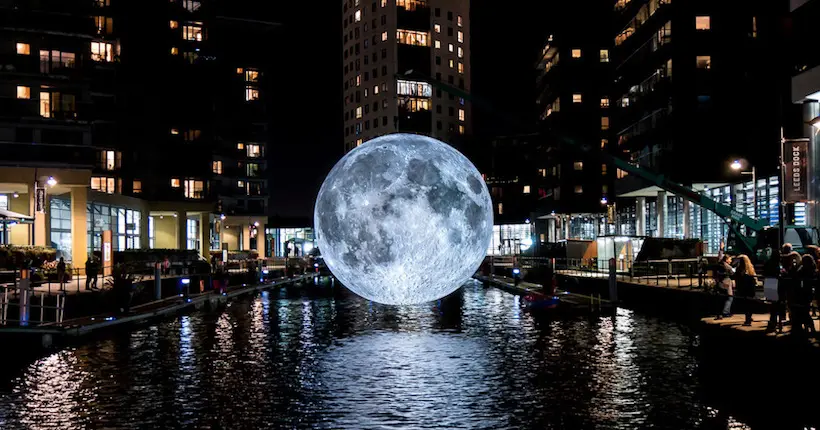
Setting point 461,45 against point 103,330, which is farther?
point 461,45

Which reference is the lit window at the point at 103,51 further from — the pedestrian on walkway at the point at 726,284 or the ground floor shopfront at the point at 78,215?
the pedestrian on walkway at the point at 726,284

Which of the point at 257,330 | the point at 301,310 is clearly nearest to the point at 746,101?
the point at 301,310

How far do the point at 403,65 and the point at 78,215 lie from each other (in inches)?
4609

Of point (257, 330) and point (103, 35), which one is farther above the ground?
point (103, 35)

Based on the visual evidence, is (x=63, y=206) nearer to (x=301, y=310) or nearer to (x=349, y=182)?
(x=301, y=310)

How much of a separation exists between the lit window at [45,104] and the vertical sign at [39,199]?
8937 millimetres

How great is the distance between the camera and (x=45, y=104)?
55312mm

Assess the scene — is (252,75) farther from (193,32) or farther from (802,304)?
(802,304)

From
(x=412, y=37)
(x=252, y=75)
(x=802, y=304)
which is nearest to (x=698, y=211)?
(x=802, y=304)

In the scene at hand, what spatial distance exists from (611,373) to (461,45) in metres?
165

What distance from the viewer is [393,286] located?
25.4 meters

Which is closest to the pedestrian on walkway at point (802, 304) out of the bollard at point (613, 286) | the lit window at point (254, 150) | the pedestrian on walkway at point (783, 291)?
the pedestrian on walkway at point (783, 291)

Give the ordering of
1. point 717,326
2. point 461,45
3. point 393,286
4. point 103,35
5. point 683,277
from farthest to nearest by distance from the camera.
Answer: point 461,45 → point 103,35 → point 683,277 → point 393,286 → point 717,326

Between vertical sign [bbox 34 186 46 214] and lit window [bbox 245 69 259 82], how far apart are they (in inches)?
3451
